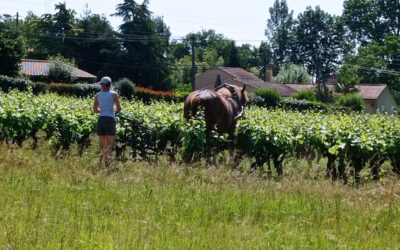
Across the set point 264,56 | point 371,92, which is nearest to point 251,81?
point 371,92

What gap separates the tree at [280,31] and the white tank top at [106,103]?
95196 mm

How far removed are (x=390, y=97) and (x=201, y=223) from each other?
221 ft

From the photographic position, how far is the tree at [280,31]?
10409 centimetres

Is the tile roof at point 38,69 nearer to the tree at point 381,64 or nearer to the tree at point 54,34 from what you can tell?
the tree at point 54,34

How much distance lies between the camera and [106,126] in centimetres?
985

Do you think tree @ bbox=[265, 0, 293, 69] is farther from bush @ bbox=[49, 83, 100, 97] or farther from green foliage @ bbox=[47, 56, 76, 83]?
bush @ bbox=[49, 83, 100, 97]

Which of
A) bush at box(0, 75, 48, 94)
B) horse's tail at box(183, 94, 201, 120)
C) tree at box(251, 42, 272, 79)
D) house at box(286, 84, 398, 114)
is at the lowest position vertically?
house at box(286, 84, 398, 114)

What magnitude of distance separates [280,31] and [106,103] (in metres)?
99.1

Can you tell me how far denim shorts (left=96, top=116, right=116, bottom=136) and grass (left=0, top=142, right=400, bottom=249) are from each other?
1.56m

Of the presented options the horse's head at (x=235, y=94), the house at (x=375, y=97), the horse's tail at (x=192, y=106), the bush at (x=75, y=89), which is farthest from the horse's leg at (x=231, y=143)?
the house at (x=375, y=97)

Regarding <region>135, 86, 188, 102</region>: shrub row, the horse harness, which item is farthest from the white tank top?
<region>135, 86, 188, 102</region>: shrub row

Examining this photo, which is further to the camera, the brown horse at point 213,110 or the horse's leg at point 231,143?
the brown horse at point 213,110

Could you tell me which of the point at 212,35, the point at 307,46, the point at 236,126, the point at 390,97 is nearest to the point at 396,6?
the point at 307,46

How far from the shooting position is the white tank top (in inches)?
389
